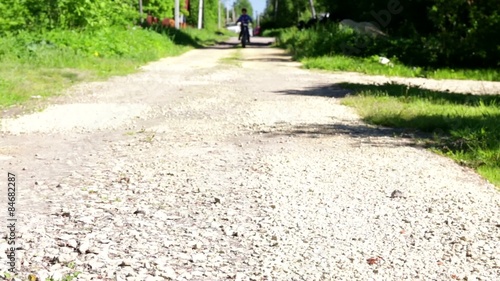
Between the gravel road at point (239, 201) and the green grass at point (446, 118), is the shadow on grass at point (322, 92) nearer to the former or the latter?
the green grass at point (446, 118)

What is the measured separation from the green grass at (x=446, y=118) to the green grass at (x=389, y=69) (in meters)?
4.48

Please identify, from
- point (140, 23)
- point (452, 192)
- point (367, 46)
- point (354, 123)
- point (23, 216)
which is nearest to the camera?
point (23, 216)

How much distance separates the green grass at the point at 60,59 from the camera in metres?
10.3

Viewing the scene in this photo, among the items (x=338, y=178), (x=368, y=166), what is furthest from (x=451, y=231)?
(x=368, y=166)

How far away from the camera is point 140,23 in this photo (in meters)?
29.6

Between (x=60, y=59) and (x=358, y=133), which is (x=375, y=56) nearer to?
(x=60, y=59)

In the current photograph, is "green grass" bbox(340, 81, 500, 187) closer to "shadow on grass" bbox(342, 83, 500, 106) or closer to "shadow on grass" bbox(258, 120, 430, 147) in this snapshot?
"shadow on grass" bbox(342, 83, 500, 106)

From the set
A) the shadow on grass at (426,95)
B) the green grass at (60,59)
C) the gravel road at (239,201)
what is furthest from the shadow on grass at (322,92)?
the green grass at (60,59)

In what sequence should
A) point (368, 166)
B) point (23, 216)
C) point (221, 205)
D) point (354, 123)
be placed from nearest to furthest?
1. point (23, 216)
2. point (221, 205)
3. point (368, 166)
4. point (354, 123)

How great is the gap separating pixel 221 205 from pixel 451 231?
1385 millimetres

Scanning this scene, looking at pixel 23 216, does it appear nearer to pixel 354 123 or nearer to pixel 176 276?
pixel 176 276

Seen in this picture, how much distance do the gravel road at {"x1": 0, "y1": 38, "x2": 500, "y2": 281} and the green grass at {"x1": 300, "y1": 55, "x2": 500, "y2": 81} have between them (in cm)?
820

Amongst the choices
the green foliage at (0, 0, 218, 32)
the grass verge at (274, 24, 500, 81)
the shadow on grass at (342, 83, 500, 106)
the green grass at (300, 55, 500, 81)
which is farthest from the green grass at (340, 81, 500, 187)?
the green foliage at (0, 0, 218, 32)

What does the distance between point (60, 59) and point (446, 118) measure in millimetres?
9291
